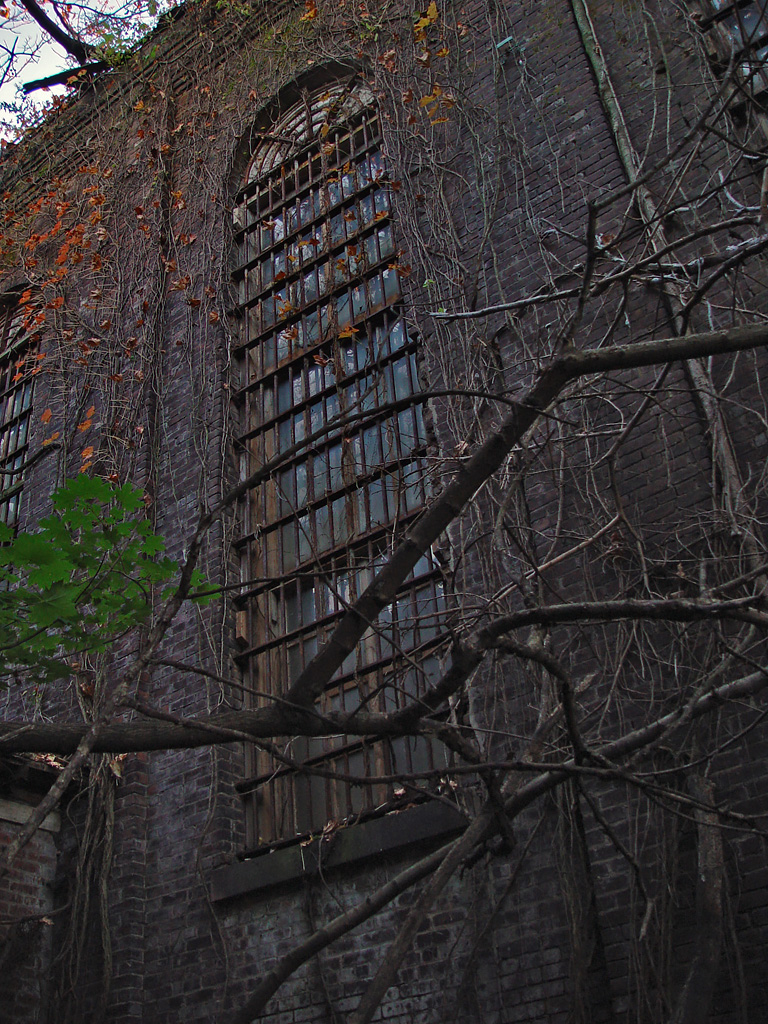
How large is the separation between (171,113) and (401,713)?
30.0 ft

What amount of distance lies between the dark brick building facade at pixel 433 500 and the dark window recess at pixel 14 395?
0.14 metres

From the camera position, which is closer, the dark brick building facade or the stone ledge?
the dark brick building facade

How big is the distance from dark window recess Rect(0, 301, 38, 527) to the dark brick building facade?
141mm

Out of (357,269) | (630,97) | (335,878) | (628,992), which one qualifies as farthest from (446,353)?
(628,992)

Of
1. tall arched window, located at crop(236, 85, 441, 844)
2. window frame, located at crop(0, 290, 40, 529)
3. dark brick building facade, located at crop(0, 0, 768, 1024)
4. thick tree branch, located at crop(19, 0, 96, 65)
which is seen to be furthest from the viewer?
thick tree branch, located at crop(19, 0, 96, 65)

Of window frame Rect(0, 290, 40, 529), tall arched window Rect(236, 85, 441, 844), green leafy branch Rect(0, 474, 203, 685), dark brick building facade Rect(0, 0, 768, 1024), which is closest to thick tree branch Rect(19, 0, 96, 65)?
dark brick building facade Rect(0, 0, 768, 1024)

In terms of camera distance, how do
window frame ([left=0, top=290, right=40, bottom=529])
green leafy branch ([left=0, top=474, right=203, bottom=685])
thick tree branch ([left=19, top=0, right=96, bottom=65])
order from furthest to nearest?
thick tree branch ([left=19, top=0, right=96, bottom=65]), window frame ([left=0, top=290, right=40, bottom=529]), green leafy branch ([left=0, top=474, right=203, bottom=685])

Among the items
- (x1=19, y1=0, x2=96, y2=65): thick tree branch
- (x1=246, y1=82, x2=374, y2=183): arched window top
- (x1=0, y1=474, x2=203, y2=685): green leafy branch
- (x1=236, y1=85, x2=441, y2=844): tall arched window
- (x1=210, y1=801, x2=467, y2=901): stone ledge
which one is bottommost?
(x1=210, y1=801, x2=467, y2=901): stone ledge

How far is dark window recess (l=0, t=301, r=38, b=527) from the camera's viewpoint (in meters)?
9.48

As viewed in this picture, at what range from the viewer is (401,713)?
322 cm

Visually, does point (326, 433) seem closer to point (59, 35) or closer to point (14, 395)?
point (14, 395)

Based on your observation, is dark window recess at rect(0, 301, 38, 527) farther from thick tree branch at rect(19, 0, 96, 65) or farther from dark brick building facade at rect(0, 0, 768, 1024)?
thick tree branch at rect(19, 0, 96, 65)

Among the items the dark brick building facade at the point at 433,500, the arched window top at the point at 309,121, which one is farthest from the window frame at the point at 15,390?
the arched window top at the point at 309,121

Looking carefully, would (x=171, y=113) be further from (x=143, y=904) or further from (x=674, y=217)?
(x=143, y=904)
